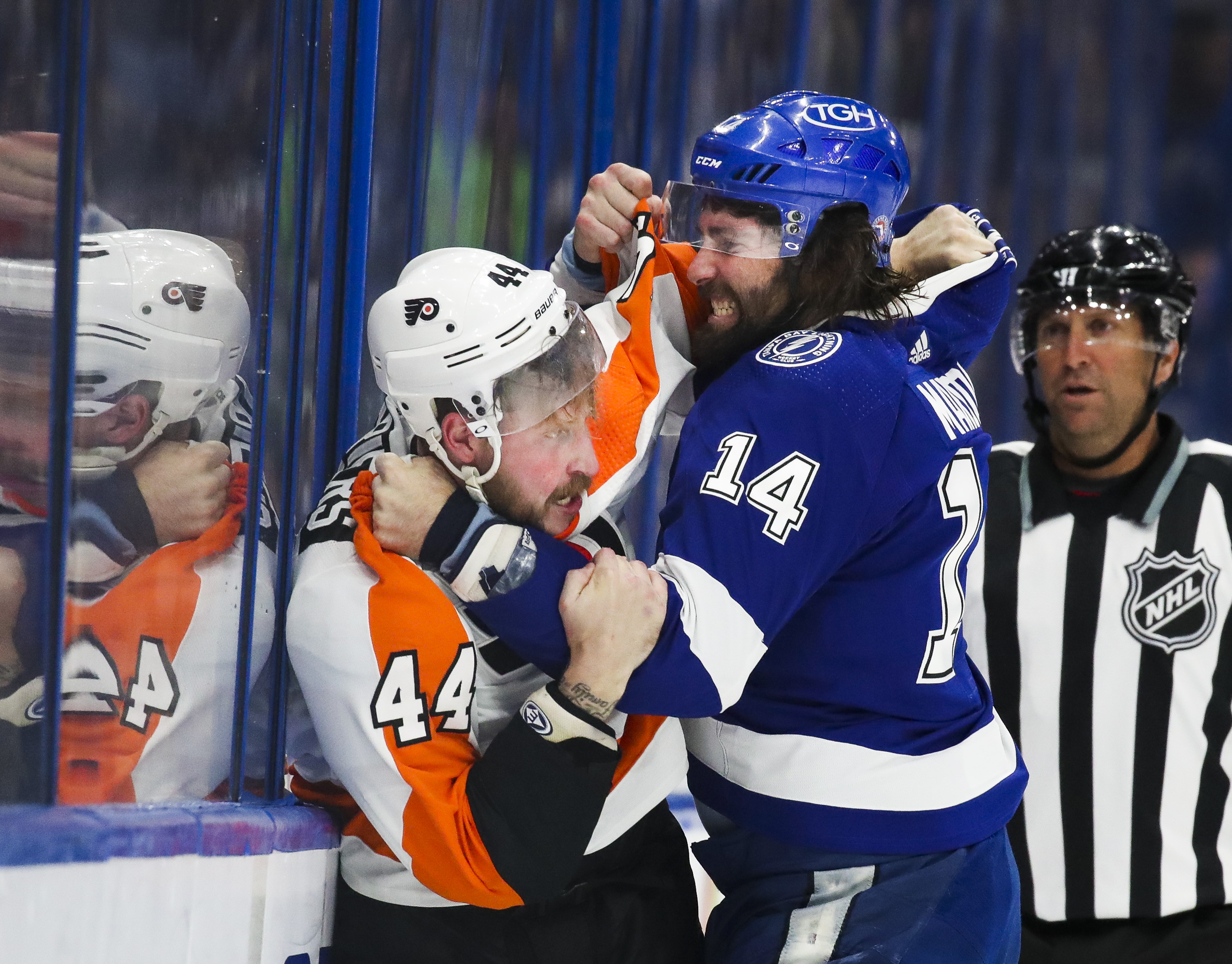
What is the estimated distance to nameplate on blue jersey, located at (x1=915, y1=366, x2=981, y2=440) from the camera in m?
1.54

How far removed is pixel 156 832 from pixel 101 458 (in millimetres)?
360

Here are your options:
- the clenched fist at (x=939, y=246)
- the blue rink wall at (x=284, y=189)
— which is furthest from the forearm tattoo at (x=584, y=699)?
the clenched fist at (x=939, y=246)

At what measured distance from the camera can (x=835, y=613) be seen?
1.53 metres

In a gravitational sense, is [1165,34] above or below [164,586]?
above

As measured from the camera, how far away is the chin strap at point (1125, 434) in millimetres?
2275

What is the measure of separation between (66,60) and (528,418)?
23.7 inches

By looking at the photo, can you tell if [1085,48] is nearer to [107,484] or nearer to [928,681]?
[928,681]

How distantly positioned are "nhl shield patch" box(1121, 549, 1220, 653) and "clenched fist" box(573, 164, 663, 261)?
1.15m

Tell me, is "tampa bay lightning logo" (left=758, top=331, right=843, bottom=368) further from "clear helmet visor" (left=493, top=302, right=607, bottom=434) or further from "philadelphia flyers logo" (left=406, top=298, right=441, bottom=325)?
"philadelphia flyers logo" (left=406, top=298, right=441, bottom=325)

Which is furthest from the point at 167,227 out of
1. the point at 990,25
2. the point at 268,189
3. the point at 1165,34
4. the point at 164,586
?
the point at 1165,34

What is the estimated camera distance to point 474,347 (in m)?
1.39

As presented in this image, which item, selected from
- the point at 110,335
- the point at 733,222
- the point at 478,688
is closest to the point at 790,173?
the point at 733,222

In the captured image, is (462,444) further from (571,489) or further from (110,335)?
(110,335)

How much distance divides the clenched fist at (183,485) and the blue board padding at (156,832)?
0.26 metres
